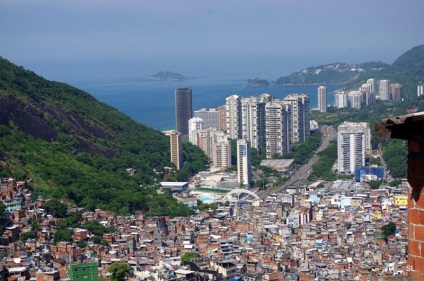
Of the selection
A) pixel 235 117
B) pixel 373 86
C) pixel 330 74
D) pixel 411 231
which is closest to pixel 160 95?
pixel 330 74

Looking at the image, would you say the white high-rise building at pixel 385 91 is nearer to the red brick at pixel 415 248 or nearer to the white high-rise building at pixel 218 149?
the white high-rise building at pixel 218 149

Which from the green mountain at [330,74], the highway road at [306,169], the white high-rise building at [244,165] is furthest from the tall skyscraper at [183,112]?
the green mountain at [330,74]

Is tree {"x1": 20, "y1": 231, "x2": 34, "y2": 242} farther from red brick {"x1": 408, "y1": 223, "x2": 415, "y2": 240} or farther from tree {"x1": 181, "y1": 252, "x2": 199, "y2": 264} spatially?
red brick {"x1": 408, "y1": 223, "x2": 415, "y2": 240}

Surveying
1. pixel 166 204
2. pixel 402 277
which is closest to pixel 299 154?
pixel 166 204

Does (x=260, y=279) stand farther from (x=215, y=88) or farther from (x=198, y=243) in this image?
(x=215, y=88)

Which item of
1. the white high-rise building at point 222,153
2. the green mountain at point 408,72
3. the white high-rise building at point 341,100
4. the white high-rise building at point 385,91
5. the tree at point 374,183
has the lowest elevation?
the tree at point 374,183
